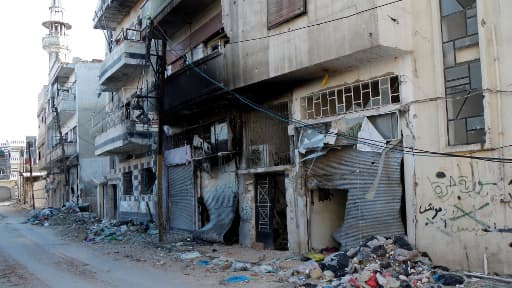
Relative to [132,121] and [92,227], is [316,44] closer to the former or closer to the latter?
[132,121]

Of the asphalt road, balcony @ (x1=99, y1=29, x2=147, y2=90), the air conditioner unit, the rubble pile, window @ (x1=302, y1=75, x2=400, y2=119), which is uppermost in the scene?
balcony @ (x1=99, y1=29, x2=147, y2=90)

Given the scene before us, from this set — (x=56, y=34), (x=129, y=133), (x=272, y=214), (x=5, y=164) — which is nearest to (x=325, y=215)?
(x=272, y=214)

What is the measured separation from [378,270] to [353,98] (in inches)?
167

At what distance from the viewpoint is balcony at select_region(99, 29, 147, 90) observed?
21562mm

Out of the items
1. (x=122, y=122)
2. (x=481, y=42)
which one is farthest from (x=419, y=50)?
(x=122, y=122)

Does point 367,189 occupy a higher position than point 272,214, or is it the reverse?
point 367,189

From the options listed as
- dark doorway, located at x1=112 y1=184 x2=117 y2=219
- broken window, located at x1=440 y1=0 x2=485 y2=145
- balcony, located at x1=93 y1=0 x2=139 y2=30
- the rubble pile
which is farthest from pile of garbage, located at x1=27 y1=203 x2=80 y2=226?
broken window, located at x1=440 y1=0 x2=485 y2=145

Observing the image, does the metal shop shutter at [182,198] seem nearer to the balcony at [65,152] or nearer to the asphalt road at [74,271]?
the asphalt road at [74,271]

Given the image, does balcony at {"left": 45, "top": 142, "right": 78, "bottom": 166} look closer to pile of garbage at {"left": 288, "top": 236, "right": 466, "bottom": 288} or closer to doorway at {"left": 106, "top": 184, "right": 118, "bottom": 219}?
doorway at {"left": 106, "top": 184, "right": 118, "bottom": 219}

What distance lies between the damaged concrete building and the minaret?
42908 millimetres

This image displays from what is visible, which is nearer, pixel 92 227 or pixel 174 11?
pixel 174 11

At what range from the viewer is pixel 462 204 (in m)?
9.43

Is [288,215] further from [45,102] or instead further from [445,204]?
[45,102]

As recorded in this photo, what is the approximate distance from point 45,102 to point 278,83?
4572 centimetres
